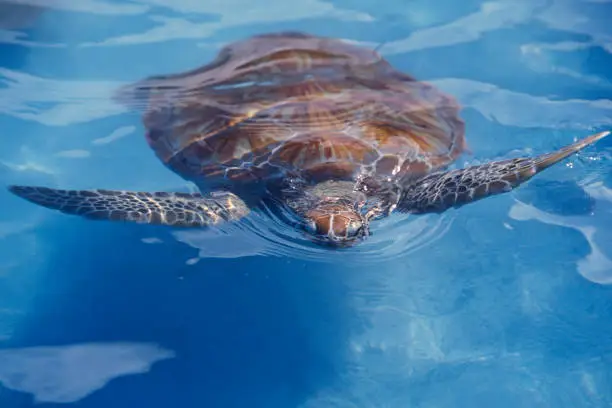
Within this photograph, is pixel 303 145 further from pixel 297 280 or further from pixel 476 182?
pixel 476 182

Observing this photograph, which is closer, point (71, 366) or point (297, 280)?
point (71, 366)

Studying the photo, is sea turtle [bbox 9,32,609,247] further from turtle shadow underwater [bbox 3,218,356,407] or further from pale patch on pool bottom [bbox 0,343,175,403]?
pale patch on pool bottom [bbox 0,343,175,403]

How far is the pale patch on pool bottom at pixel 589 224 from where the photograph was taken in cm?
389

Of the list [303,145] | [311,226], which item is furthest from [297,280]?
[303,145]

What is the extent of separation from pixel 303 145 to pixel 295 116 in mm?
388

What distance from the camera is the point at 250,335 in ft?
11.7

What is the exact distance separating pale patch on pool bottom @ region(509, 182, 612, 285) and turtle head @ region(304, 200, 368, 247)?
4.13 feet

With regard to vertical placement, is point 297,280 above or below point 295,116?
below

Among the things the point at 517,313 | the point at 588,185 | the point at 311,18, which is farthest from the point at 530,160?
the point at 311,18

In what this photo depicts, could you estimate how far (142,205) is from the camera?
4113 mm

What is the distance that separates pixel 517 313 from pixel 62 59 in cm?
481

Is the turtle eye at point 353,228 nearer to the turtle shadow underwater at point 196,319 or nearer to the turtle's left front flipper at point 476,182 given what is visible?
the turtle shadow underwater at point 196,319

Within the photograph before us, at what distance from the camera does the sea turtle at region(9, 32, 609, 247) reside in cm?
407

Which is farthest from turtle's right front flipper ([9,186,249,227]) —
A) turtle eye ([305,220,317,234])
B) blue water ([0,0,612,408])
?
turtle eye ([305,220,317,234])
